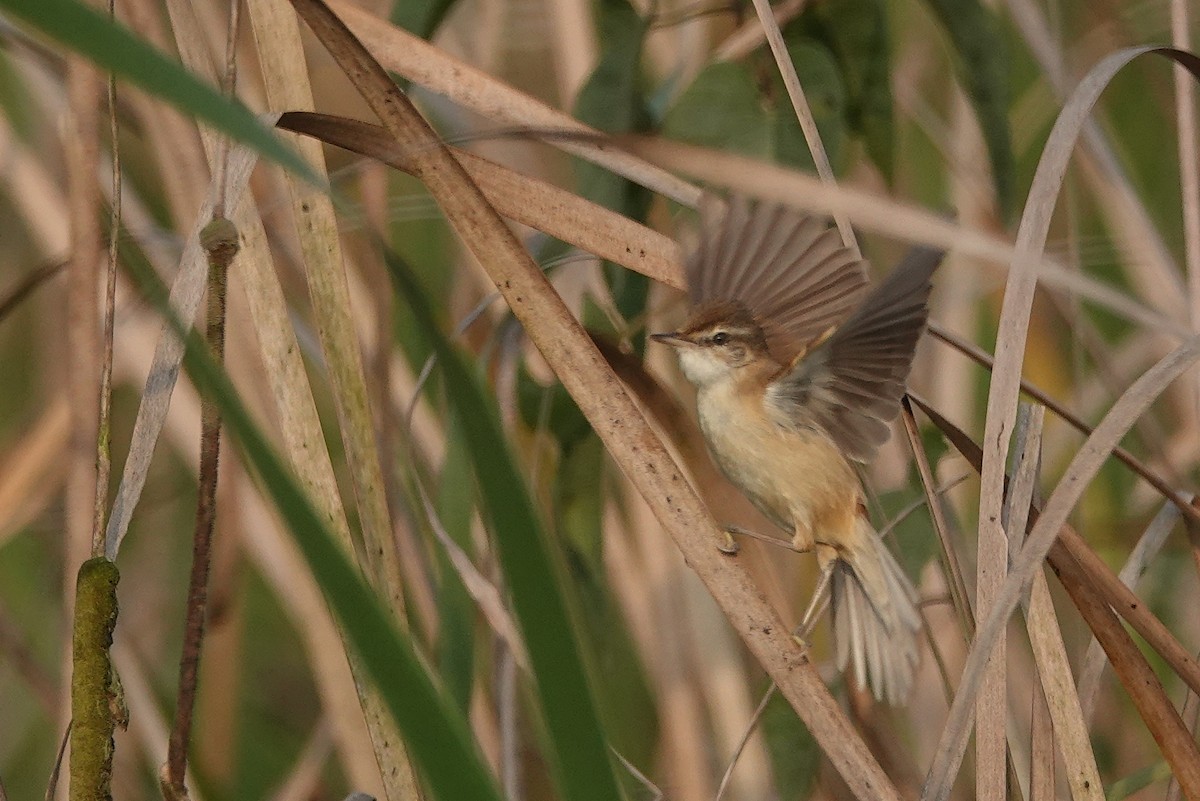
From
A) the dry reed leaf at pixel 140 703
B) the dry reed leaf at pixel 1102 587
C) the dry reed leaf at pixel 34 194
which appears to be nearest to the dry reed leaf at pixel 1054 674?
the dry reed leaf at pixel 1102 587

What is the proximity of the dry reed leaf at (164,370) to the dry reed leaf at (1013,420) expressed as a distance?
651mm

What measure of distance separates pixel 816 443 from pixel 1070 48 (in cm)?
162

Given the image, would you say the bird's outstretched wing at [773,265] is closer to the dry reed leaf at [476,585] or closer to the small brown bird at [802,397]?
the small brown bird at [802,397]

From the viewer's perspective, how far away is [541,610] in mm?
728

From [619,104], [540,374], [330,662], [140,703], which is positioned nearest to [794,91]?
[619,104]

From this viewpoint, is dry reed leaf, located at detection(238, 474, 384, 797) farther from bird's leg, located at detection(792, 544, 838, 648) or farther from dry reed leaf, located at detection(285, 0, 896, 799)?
dry reed leaf, located at detection(285, 0, 896, 799)

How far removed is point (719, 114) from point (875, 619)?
664mm

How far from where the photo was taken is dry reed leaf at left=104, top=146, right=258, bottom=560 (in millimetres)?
1081

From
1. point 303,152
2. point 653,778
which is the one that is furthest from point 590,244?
point 653,778

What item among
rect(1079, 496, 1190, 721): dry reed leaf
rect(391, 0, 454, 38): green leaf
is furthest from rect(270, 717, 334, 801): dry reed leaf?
rect(1079, 496, 1190, 721): dry reed leaf

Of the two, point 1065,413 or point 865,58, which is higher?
point 865,58

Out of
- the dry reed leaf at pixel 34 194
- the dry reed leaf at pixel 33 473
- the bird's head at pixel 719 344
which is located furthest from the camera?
the dry reed leaf at pixel 34 194

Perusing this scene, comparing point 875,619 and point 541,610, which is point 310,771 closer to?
point 875,619

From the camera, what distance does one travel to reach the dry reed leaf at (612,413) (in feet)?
3.18
